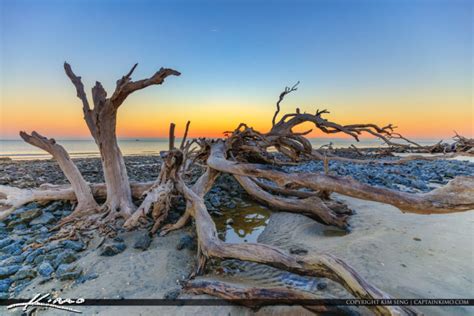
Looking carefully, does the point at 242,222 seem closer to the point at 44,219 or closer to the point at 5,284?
the point at 5,284

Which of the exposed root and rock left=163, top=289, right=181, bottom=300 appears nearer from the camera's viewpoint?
the exposed root

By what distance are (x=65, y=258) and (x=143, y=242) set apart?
975 mm

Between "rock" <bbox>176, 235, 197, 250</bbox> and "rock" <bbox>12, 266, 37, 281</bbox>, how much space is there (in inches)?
68.1

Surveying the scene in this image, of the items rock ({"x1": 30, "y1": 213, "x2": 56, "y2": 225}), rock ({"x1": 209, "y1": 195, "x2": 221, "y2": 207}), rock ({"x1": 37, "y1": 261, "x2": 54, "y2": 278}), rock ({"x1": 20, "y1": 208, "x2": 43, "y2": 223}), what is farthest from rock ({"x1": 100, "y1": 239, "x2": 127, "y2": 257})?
rock ({"x1": 209, "y1": 195, "x2": 221, "y2": 207})

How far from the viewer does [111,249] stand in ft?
10.9

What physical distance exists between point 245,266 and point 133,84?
3313 mm

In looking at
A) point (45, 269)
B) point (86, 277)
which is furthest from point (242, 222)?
point (45, 269)

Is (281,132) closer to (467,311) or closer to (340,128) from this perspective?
(340,128)

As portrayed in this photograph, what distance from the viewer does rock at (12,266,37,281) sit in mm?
2748

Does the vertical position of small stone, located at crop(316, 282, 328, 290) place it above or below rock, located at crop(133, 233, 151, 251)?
below

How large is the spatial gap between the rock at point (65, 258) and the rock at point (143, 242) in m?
0.78

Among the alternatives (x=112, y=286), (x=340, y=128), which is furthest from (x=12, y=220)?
(x=340, y=128)
